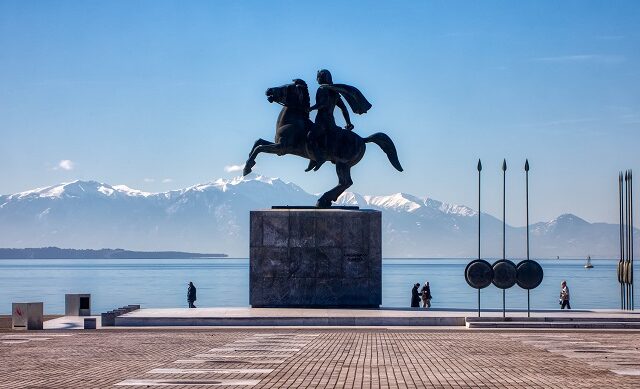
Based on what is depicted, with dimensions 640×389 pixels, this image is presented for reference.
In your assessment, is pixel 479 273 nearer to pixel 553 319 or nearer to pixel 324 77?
pixel 553 319

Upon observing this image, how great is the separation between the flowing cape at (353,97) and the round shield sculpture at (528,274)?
783cm

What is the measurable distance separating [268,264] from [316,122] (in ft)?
16.7

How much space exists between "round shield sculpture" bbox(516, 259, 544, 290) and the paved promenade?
4617mm

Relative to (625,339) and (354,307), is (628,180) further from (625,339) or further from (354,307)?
(625,339)

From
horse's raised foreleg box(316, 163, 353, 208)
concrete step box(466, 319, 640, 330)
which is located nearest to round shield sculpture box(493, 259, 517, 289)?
concrete step box(466, 319, 640, 330)

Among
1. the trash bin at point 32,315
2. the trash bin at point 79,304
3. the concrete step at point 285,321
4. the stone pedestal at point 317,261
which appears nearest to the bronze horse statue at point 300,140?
the stone pedestal at point 317,261

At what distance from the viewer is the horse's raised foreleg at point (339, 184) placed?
132ft

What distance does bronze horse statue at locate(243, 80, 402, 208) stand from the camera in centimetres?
3906

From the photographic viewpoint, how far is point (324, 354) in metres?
24.1

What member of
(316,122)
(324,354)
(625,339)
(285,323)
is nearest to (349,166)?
(316,122)

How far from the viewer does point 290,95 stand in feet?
129

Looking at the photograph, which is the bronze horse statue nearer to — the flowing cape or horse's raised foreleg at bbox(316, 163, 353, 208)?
horse's raised foreleg at bbox(316, 163, 353, 208)

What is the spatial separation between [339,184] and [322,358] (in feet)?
57.4

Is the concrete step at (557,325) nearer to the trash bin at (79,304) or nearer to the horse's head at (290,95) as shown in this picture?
the horse's head at (290,95)
